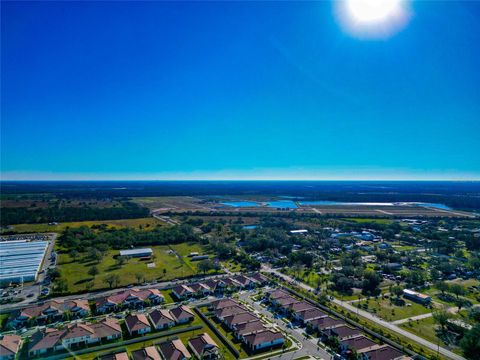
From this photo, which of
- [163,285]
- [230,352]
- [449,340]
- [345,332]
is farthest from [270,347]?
[163,285]

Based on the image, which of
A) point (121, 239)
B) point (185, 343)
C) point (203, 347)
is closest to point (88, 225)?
point (121, 239)

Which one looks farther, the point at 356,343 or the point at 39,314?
the point at 39,314

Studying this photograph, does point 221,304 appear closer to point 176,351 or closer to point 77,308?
point 176,351

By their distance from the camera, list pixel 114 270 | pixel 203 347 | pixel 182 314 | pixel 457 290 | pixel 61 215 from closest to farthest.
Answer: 1. pixel 203 347
2. pixel 182 314
3. pixel 457 290
4. pixel 114 270
5. pixel 61 215

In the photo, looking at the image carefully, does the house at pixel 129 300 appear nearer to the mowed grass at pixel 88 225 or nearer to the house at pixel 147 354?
the house at pixel 147 354

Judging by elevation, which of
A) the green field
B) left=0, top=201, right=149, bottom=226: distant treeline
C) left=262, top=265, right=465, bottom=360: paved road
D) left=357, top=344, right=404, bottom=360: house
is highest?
left=0, top=201, right=149, bottom=226: distant treeline

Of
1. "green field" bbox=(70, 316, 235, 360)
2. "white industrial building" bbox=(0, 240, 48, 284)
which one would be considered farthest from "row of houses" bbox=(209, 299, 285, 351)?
"white industrial building" bbox=(0, 240, 48, 284)

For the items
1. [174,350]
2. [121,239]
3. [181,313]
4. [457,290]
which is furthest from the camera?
[121,239]

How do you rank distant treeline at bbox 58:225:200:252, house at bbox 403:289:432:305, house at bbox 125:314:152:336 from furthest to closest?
distant treeline at bbox 58:225:200:252, house at bbox 403:289:432:305, house at bbox 125:314:152:336

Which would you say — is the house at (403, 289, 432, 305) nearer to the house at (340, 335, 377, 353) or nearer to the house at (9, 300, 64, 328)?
the house at (340, 335, 377, 353)
